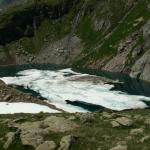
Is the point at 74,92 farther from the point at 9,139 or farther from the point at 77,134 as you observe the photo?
the point at 77,134

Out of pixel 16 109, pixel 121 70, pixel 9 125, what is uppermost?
pixel 9 125

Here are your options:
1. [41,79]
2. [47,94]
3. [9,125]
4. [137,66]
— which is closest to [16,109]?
[9,125]

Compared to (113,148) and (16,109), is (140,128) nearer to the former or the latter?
(113,148)

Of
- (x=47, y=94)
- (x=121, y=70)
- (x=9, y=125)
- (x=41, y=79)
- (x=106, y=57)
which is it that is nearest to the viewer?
(x=9, y=125)

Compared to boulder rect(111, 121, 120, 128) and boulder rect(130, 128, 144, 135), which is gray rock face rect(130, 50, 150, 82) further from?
boulder rect(130, 128, 144, 135)

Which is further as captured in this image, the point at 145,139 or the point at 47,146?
the point at 47,146

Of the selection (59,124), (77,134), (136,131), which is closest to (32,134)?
(59,124)

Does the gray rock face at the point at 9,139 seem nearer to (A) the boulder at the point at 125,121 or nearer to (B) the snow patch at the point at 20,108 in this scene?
(A) the boulder at the point at 125,121

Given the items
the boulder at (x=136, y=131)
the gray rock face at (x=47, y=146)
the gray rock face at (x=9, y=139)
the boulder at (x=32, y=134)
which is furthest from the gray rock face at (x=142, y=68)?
the gray rock face at (x=47, y=146)
